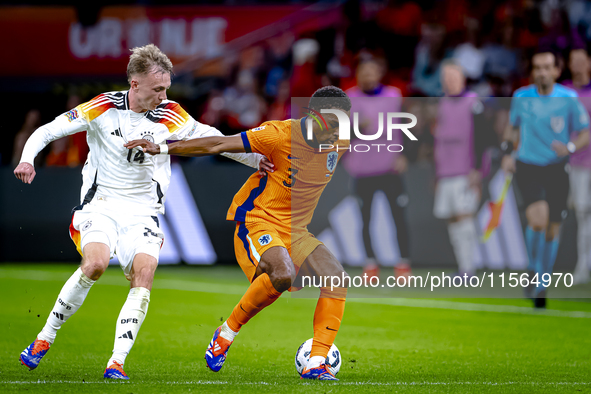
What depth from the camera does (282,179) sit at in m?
5.40

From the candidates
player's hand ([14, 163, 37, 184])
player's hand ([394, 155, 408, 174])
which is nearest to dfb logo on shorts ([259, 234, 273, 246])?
player's hand ([14, 163, 37, 184])

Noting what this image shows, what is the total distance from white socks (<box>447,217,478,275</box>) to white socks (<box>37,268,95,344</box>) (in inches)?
232

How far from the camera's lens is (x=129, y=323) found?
477cm

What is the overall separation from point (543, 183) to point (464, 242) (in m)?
1.66

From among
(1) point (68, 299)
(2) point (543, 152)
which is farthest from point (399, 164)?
(1) point (68, 299)

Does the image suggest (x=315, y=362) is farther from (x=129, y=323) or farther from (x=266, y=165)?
(x=266, y=165)

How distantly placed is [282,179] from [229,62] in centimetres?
993

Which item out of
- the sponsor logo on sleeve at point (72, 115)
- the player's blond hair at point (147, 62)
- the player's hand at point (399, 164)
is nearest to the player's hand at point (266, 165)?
the player's blond hair at point (147, 62)

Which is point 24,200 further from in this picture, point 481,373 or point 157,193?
point 481,373

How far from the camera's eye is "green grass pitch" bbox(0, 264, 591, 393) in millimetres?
4844

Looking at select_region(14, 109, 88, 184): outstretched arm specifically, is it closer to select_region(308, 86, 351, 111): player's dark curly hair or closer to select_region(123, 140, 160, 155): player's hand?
select_region(123, 140, 160, 155): player's hand

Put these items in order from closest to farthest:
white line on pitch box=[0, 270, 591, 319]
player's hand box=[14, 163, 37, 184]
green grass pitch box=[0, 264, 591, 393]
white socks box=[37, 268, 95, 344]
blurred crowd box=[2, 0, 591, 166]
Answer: player's hand box=[14, 163, 37, 184] → green grass pitch box=[0, 264, 591, 393] → white socks box=[37, 268, 95, 344] → white line on pitch box=[0, 270, 591, 319] → blurred crowd box=[2, 0, 591, 166]

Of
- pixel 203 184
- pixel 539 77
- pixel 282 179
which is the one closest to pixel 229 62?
pixel 203 184

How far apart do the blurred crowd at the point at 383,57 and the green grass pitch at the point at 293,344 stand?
4.12 m
